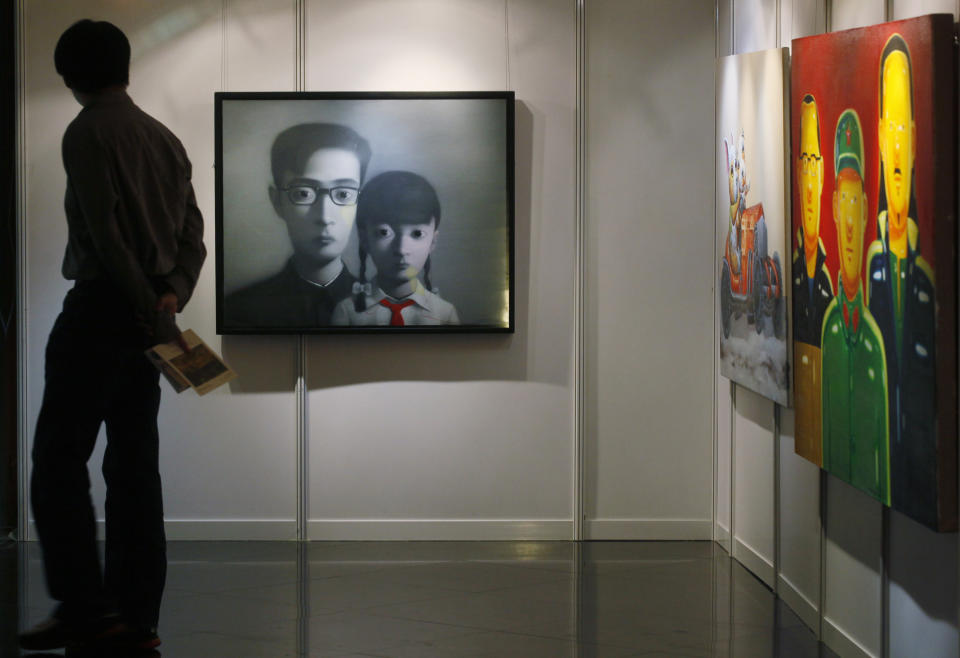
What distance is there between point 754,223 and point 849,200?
107cm

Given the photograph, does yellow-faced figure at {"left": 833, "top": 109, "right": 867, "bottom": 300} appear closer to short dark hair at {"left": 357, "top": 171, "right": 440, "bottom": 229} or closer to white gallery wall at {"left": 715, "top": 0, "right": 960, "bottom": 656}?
white gallery wall at {"left": 715, "top": 0, "right": 960, "bottom": 656}

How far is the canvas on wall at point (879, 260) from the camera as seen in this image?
2.52 metres

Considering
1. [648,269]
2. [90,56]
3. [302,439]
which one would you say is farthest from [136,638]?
[648,269]

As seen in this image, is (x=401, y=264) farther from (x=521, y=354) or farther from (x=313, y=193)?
(x=521, y=354)

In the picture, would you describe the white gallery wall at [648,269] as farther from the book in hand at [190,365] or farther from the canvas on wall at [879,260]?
the book in hand at [190,365]

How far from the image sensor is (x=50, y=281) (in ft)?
16.7

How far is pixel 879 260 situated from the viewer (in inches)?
112

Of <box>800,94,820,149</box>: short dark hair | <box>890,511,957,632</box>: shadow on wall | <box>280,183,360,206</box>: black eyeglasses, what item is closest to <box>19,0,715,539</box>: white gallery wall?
<box>280,183,360,206</box>: black eyeglasses

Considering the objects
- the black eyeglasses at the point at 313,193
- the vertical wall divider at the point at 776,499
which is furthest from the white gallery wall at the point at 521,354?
the vertical wall divider at the point at 776,499

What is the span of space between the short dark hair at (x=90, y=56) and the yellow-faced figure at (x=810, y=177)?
6.46ft

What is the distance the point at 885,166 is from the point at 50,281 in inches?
146

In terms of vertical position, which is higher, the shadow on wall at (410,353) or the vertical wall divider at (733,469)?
the shadow on wall at (410,353)

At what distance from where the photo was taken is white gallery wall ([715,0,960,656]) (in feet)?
9.07

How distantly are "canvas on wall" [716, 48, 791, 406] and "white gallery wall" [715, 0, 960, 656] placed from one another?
12cm
